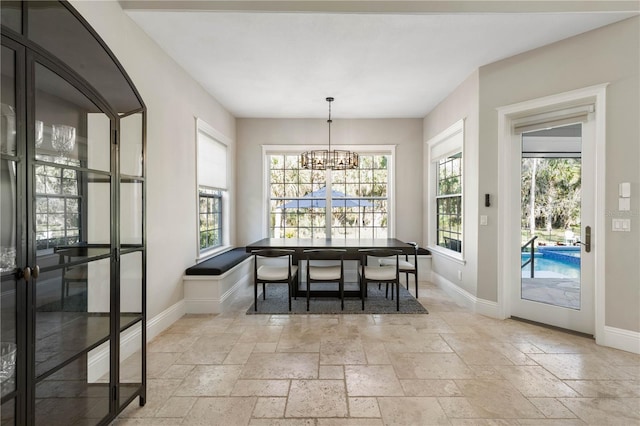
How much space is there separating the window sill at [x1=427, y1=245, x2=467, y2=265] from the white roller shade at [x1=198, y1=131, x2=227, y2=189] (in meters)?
3.67

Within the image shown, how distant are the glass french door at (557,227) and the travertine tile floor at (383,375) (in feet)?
0.90

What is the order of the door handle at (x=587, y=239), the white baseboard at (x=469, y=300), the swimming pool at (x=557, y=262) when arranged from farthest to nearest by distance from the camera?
1. the white baseboard at (x=469, y=300)
2. the swimming pool at (x=557, y=262)
3. the door handle at (x=587, y=239)

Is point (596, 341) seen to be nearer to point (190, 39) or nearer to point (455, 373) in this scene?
point (455, 373)

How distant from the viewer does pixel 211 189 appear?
458 cm

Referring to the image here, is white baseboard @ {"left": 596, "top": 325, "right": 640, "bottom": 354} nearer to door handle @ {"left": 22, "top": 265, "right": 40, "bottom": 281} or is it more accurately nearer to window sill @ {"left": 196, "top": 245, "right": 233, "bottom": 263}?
door handle @ {"left": 22, "top": 265, "right": 40, "bottom": 281}

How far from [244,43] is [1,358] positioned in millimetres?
2946

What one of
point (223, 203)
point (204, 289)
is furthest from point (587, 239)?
point (223, 203)

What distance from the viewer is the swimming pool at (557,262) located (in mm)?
3127

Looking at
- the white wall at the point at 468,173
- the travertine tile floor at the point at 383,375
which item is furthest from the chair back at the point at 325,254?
the white wall at the point at 468,173

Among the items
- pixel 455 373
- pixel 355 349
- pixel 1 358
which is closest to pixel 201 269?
pixel 355 349

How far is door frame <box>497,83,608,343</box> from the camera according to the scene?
281 centimetres

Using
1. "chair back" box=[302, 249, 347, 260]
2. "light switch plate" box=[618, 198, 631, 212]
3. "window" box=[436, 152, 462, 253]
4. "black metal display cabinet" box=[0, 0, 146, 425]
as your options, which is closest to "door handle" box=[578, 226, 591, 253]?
"light switch plate" box=[618, 198, 631, 212]

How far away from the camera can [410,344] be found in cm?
284

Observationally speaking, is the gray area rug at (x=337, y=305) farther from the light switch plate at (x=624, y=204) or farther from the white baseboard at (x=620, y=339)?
the light switch plate at (x=624, y=204)
